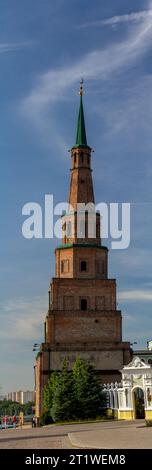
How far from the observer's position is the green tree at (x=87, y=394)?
46.4m

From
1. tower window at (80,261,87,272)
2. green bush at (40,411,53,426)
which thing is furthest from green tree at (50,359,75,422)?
tower window at (80,261,87,272)

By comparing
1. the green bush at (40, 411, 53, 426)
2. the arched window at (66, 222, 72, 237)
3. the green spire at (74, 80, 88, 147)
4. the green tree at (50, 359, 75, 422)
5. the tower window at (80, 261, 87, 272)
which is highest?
the green spire at (74, 80, 88, 147)

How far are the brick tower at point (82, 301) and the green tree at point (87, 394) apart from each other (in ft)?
26.5

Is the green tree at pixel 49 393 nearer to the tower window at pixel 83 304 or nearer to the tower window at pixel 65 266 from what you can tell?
the tower window at pixel 83 304

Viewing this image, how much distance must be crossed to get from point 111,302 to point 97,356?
19.1 ft

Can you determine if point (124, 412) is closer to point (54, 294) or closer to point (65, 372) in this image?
point (65, 372)

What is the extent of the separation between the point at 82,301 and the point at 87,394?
14.6 metres

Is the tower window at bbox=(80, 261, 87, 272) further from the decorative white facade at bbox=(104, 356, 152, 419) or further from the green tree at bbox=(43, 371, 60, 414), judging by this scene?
the decorative white facade at bbox=(104, 356, 152, 419)

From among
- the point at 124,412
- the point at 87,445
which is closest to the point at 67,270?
the point at 124,412

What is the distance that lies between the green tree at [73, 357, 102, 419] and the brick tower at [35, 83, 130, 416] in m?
8.09

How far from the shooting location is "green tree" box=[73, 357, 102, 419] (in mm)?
46438

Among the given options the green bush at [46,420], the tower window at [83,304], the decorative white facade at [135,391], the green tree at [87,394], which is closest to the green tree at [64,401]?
the green tree at [87,394]

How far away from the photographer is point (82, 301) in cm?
6056
